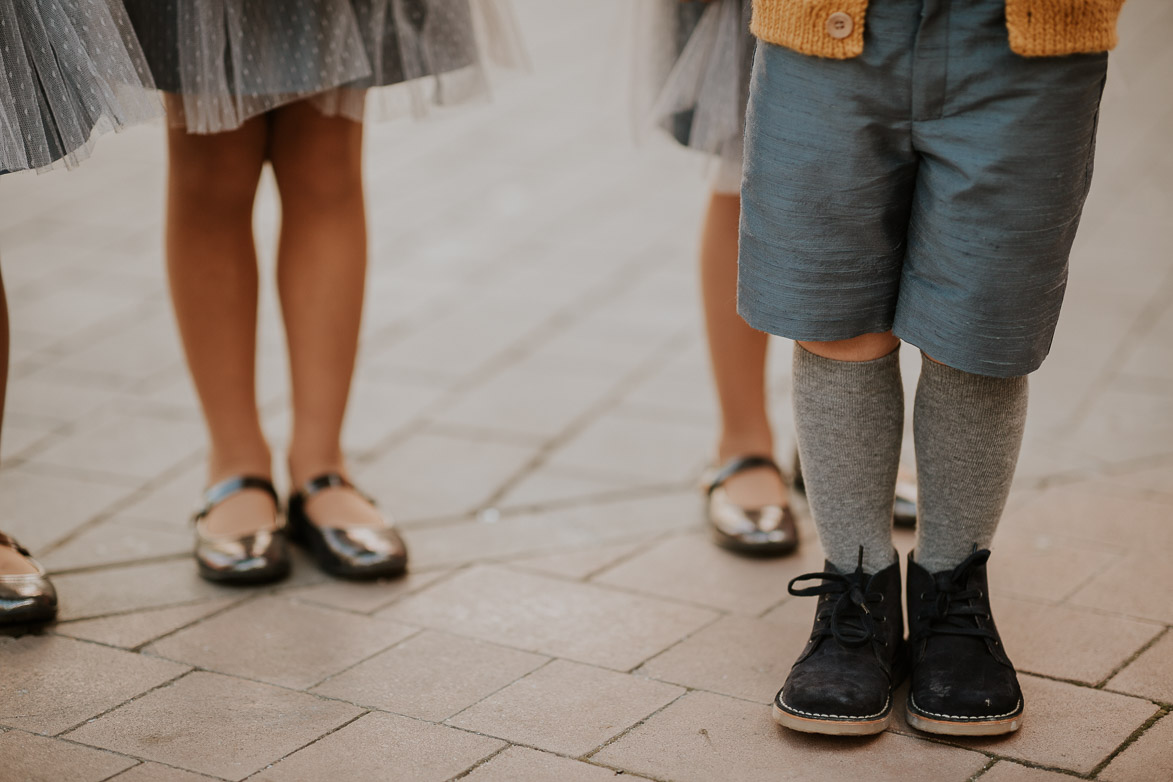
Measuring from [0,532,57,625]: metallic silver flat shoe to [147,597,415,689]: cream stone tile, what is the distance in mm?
167

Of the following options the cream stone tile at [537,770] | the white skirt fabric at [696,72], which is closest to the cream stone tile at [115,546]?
the cream stone tile at [537,770]

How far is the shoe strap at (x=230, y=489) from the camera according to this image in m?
1.91

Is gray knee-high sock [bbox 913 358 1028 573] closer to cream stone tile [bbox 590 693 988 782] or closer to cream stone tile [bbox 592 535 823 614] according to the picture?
cream stone tile [bbox 590 693 988 782]

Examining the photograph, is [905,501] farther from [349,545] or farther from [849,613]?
[349,545]

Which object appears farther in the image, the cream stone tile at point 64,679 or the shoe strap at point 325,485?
the shoe strap at point 325,485

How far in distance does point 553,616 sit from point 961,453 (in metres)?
0.64

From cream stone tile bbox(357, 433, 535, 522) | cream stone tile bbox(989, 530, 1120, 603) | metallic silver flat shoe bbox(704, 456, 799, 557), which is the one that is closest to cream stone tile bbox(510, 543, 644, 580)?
metallic silver flat shoe bbox(704, 456, 799, 557)

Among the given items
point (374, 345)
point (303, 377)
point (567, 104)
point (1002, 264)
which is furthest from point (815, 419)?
point (567, 104)

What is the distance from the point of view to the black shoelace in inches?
58.6

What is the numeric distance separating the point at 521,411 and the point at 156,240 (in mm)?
1547

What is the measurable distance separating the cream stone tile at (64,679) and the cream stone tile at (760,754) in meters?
0.62

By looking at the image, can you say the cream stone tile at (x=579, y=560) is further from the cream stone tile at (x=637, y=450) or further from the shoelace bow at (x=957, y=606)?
the shoelace bow at (x=957, y=606)

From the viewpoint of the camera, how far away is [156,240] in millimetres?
3484

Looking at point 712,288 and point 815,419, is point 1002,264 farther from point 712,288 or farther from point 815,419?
point 712,288
